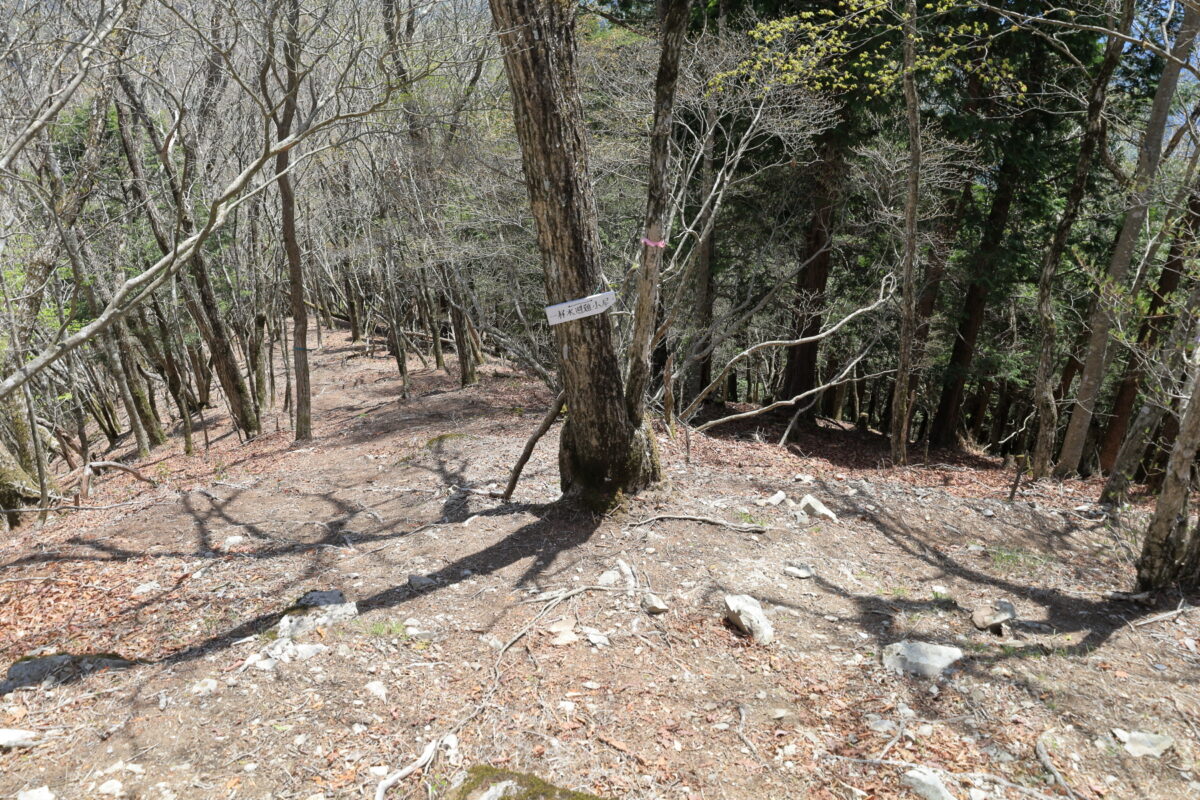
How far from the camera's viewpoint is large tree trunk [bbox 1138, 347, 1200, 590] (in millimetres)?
3844

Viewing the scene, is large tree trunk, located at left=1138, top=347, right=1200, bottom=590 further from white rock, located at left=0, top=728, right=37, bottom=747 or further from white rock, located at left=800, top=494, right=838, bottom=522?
white rock, located at left=0, top=728, right=37, bottom=747

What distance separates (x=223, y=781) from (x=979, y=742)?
3008mm

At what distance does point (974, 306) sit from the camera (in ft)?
44.7

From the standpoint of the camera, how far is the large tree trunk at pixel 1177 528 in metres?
3.84

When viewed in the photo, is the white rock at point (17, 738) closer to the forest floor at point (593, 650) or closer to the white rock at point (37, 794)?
the forest floor at point (593, 650)

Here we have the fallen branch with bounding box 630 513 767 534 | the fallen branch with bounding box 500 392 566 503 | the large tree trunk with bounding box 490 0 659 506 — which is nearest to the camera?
the large tree trunk with bounding box 490 0 659 506

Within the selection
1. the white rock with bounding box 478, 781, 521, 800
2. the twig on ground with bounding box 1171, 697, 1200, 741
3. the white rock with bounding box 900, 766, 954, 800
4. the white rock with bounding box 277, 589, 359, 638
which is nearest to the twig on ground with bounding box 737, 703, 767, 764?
the white rock with bounding box 900, 766, 954, 800

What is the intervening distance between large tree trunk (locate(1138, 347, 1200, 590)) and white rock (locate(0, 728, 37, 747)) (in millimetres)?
5713

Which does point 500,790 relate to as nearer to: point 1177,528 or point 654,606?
point 654,606

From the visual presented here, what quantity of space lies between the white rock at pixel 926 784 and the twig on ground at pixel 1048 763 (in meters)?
0.44

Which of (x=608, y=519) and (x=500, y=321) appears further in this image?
(x=500, y=321)

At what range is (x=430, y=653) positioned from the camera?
11.4 feet

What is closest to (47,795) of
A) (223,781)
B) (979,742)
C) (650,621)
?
(223,781)

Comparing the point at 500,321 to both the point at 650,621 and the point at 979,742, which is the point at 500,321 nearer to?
the point at 650,621
